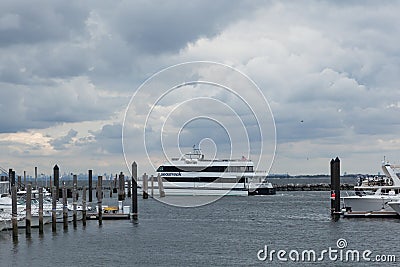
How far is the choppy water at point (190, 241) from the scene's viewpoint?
45000 mm

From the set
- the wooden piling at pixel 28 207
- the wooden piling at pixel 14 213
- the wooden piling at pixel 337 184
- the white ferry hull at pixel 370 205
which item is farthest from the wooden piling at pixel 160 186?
the wooden piling at pixel 14 213

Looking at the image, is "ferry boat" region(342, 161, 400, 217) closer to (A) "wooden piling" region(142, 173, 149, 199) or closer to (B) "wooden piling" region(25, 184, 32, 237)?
(B) "wooden piling" region(25, 184, 32, 237)

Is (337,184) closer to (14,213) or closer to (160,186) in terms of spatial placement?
(14,213)

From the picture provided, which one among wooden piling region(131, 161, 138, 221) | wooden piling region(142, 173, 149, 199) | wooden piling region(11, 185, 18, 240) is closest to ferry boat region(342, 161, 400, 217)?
wooden piling region(131, 161, 138, 221)

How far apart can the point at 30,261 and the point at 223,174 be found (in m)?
80.6

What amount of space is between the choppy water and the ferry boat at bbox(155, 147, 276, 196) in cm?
4725

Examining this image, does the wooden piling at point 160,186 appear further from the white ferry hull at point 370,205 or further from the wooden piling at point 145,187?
the white ferry hull at point 370,205

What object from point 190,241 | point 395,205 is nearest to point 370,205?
point 395,205

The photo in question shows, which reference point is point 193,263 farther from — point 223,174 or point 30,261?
point 223,174

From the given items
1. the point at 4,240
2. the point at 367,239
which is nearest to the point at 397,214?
the point at 367,239

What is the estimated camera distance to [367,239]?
5484 centimetres

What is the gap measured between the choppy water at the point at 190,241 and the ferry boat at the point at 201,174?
155 ft

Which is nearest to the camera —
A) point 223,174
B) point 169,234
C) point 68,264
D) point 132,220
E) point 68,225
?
point 68,264

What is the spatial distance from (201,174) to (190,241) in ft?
227
